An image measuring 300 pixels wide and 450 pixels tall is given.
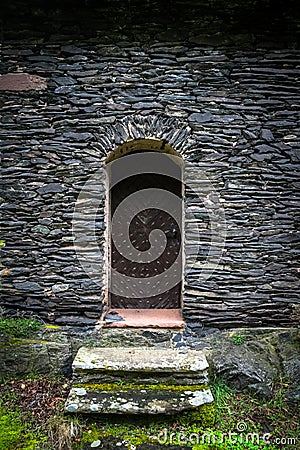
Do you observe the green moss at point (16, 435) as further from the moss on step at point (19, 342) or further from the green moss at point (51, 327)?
the green moss at point (51, 327)

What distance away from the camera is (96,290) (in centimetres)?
437

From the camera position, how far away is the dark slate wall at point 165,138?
432 centimetres

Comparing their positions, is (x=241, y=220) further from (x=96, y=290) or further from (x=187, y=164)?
(x=96, y=290)

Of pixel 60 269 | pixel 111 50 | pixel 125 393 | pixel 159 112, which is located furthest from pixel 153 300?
pixel 111 50

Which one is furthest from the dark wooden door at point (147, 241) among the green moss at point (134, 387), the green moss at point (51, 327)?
the green moss at point (134, 387)

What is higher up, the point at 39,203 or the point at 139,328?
the point at 39,203

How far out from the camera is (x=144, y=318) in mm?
4582

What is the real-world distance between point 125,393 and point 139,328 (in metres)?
0.91

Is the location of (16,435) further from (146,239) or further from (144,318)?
(146,239)

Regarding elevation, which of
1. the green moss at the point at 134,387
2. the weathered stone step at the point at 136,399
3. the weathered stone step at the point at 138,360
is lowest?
the weathered stone step at the point at 136,399

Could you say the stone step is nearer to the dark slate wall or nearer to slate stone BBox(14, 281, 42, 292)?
the dark slate wall

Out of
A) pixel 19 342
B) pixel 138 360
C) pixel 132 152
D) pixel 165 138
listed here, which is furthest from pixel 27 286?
pixel 165 138

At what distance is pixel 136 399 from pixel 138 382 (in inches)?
8.4

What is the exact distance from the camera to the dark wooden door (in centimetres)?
516
